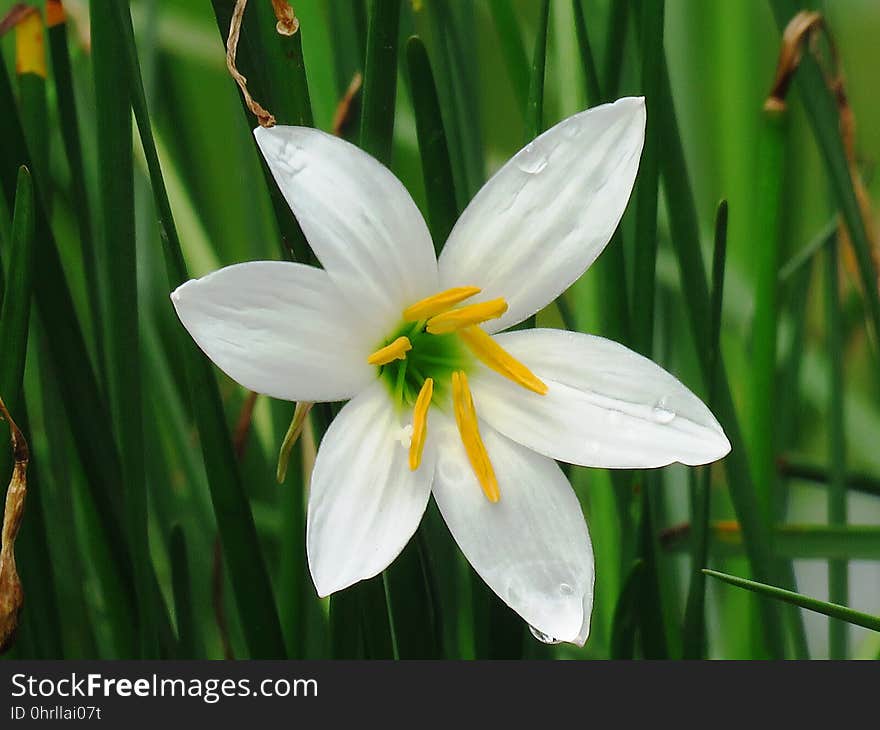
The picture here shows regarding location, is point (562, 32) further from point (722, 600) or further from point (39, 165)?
point (722, 600)

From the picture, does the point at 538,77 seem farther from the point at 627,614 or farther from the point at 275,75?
the point at 627,614

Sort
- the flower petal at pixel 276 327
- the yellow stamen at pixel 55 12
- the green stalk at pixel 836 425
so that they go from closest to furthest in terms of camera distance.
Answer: the flower petal at pixel 276 327 < the yellow stamen at pixel 55 12 < the green stalk at pixel 836 425

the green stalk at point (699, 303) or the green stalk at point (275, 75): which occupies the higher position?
the green stalk at point (275, 75)

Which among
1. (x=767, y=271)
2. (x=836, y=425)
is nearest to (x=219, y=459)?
(x=767, y=271)

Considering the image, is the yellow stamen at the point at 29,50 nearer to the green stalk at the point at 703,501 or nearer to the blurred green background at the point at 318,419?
the blurred green background at the point at 318,419

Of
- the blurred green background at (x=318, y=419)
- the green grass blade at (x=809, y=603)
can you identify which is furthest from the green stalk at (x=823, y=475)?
the green grass blade at (x=809, y=603)

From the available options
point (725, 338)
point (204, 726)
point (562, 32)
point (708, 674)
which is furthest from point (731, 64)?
point (204, 726)

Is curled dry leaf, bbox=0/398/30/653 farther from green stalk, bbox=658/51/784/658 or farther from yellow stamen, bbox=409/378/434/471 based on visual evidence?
green stalk, bbox=658/51/784/658
